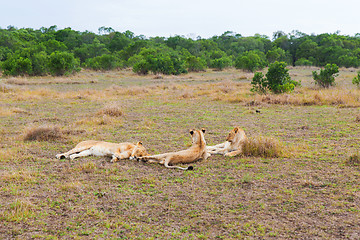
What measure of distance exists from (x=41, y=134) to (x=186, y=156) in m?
4.08

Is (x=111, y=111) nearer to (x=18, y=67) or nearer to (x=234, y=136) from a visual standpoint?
(x=234, y=136)

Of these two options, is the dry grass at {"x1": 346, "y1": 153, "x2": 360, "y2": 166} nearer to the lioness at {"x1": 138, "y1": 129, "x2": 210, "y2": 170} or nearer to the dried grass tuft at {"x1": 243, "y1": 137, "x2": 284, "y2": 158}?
the dried grass tuft at {"x1": 243, "y1": 137, "x2": 284, "y2": 158}

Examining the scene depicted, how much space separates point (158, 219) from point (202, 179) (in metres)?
1.55

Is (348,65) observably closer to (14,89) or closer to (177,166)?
(14,89)

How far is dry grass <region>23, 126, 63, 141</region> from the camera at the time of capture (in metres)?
8.08

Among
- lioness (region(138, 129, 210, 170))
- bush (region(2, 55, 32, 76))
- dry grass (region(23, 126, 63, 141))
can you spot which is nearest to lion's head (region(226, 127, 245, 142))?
lioness (region(138, 129, 210, 170))

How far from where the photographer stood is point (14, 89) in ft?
63.1

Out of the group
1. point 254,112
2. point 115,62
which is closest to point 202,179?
point 254,112

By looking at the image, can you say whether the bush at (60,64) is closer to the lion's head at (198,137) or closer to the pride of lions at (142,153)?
the pride of lions at (142,153)

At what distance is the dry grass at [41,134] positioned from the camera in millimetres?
8078

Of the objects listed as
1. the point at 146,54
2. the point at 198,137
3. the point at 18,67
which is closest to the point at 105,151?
the point at 198,137

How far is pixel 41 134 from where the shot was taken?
8.12 m

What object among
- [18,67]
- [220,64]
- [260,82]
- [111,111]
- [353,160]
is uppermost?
[220,64]

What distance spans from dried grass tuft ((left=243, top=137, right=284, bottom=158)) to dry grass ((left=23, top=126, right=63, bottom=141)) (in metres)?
4.71
